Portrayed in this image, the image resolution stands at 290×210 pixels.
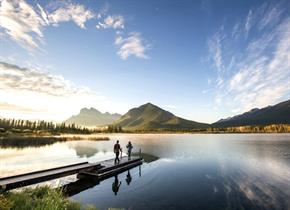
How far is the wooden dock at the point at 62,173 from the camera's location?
20.0 m

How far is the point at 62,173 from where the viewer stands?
82.5 ft

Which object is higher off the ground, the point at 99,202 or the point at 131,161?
the point at 131,161

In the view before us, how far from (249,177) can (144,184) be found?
1339cm

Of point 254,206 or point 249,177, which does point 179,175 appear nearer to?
point 249,177

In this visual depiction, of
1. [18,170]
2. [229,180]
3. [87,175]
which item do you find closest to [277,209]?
[229,180]

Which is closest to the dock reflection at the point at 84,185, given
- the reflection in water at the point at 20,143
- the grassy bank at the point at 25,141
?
the reflection in water at the point at 20,143

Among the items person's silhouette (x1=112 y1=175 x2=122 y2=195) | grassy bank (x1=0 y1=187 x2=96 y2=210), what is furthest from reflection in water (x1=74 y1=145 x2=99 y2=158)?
grassy bank (x1=0 y1=187 x2=96 y2=210)

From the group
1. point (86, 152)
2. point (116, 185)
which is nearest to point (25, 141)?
point (86, 152)

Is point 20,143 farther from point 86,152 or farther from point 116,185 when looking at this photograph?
point 116,185

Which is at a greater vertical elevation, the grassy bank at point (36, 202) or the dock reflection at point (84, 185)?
the grassy bank at point (36, 202)

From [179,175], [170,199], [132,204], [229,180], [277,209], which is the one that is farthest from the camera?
[179,175]

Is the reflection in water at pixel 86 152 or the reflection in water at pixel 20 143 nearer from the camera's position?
the reflection in water at pixel 86 152

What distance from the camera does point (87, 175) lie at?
27.1 metres

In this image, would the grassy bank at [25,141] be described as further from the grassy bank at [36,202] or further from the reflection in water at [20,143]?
the grassy bank at [36,202]
